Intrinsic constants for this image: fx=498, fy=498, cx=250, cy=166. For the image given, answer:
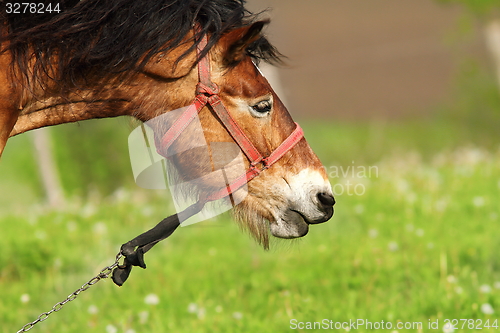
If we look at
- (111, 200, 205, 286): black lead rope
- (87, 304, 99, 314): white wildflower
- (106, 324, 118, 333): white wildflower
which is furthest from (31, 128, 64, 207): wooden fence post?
(111, 200, 205, 286): black lead rope

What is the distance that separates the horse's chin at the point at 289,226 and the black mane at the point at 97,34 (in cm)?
95

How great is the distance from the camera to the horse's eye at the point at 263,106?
8.32ft

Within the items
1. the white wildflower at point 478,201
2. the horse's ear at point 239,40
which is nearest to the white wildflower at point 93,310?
the horse's ear at point 239,40

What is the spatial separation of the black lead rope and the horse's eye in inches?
23.7

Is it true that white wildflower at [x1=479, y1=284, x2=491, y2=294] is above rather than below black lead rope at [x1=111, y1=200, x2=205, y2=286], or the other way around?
below

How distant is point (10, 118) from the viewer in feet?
7.66

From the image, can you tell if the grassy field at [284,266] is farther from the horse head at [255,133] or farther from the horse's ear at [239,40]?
the horse's ear at [239,40]

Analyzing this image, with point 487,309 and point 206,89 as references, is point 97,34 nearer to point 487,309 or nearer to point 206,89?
point 206,89

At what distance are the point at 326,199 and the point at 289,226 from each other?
24cm

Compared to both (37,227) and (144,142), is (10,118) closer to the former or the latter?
(144,142)

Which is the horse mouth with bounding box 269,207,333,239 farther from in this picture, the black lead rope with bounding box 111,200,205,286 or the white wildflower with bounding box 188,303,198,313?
the white wildflower with bounding box 188,303,198,313

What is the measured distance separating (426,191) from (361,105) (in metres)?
18.6

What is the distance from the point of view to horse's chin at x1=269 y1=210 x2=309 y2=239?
263cm

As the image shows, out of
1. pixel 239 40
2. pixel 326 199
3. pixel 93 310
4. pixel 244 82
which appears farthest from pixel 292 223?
pixel 93 310
